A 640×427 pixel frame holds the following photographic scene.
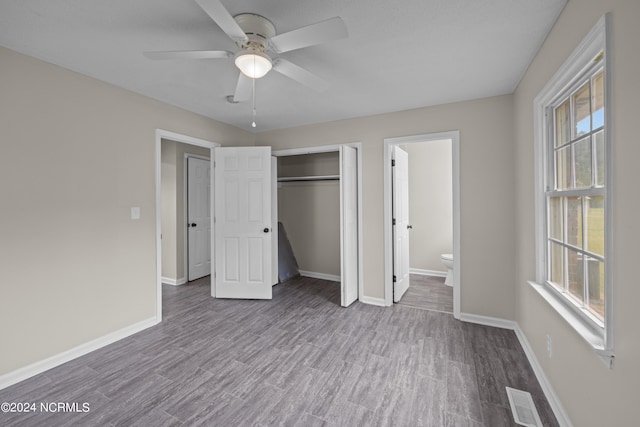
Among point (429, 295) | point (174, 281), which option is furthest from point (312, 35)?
point (174, 281)

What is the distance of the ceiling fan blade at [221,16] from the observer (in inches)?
49.8

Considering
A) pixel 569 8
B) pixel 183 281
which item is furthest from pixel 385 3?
pixel 183 281

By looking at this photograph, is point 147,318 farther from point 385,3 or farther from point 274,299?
point 385,3

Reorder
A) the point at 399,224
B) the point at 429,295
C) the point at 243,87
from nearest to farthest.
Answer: the point at 243,87 → the point at 399,224 → the point at 429,295

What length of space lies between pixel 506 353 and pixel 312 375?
1711 millimetres

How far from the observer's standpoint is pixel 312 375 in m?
2.17

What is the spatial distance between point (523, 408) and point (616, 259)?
1.23 meters

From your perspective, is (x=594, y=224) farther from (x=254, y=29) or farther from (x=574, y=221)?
(x=254, y=29)

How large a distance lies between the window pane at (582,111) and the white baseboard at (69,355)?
4.00 metres

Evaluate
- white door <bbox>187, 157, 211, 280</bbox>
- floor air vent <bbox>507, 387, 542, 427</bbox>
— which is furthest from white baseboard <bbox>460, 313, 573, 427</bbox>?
white door <bbox>187, 157, 211, 280</bbox>

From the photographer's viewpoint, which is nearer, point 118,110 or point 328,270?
point 118,110

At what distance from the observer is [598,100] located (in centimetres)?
144

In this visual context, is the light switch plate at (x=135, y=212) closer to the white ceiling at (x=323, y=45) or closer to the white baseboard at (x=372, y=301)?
the white ceiling at (x=323, y=45)

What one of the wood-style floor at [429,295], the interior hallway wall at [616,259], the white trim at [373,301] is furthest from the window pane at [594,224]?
the white trim at [373,301]
